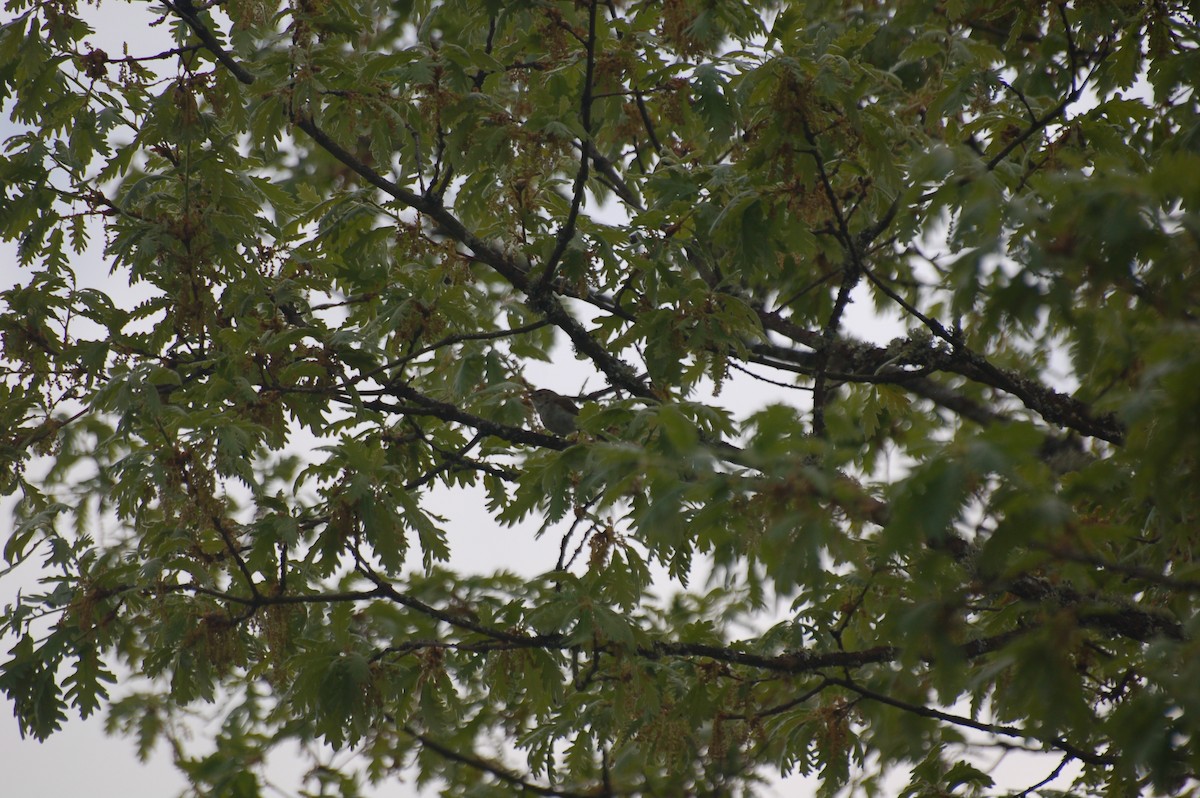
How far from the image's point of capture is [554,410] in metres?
4.79

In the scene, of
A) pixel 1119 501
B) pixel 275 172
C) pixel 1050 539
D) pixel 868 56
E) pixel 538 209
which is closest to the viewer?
pixel 1050 539

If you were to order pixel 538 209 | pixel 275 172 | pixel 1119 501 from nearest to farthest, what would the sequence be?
pixel 1119 501, pixel 538 209, pixel 275 172

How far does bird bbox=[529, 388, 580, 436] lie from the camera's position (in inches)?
187

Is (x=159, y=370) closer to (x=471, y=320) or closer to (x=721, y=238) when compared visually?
(x=471, y=320)

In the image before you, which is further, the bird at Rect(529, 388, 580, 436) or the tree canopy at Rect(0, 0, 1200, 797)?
the bird at Rect(529, 388, 580, 436)

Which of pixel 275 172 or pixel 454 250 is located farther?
pixel 275 172

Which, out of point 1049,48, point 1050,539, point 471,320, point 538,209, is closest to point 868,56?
point 1049,48

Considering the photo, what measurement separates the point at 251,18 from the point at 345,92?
14.8 inches

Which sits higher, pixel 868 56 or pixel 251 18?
pixel 868 56

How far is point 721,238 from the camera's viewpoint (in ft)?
11.4

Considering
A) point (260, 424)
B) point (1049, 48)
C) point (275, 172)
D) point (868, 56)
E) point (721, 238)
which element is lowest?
point (260, 424)

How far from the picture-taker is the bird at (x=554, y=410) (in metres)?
4.75

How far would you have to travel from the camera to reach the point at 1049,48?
4.04 meters

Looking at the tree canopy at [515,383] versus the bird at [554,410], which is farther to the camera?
the bird at [554,410]
